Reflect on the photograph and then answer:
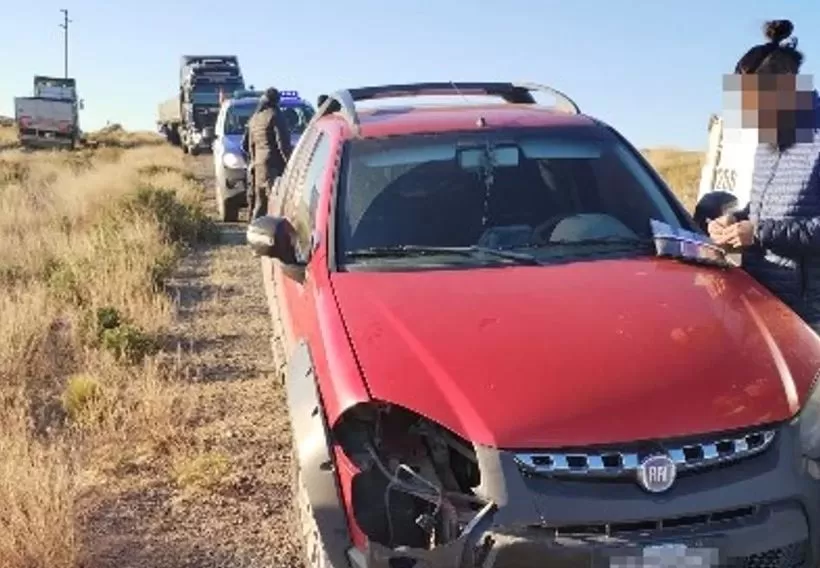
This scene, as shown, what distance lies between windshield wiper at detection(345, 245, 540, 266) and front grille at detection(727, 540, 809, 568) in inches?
63.0

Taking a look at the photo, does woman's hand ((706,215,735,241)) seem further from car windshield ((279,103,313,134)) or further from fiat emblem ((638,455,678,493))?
car windshield ((279,103,313,134))

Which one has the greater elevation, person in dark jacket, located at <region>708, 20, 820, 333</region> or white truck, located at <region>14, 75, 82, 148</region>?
person in dark jacket, located at <region>708, 20, 820, 333</region>

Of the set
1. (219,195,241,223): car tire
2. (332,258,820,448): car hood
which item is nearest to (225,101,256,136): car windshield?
(219,195,241,223): car tire

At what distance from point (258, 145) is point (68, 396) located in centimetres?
693

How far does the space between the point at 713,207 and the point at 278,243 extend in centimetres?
186

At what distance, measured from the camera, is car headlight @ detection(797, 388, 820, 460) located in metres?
3.41

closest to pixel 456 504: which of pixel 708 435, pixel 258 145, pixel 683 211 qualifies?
pixel 708 435

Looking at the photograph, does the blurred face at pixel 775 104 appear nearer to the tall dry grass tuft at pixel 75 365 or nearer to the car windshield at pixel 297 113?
the tall dry grass tuft at pixel 75 365

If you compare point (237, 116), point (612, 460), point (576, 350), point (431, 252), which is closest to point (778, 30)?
point (431, 252)

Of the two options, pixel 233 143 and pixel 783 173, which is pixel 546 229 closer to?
pixel 783 173

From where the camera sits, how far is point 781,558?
3.35 m

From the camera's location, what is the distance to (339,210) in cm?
486

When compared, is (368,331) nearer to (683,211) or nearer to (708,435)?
(708,435)

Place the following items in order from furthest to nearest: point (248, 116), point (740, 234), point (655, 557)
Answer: point (248, 116)
point (740, 234)
point (655, 557)
